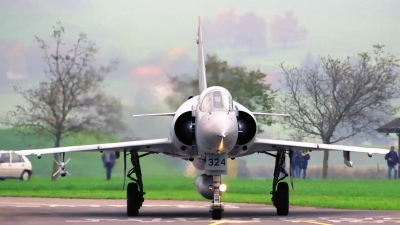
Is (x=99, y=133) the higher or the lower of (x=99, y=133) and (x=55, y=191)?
the higher

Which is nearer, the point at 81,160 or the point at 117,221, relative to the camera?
the point at 117,221

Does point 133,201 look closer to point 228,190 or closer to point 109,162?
point 228,190

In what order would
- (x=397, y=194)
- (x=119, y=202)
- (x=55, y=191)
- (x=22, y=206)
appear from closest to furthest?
(x=22, y=206)
(x=119, y=202)
(x=397, y=194)
(x=55, y=191)

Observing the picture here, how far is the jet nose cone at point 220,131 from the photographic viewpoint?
1731 centimetres

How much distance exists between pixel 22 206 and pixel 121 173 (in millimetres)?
11365

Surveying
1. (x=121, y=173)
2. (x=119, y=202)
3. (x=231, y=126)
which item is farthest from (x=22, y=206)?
(x=121, y=173)

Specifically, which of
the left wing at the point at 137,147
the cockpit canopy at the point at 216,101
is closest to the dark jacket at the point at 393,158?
the left wing at the point at 137,147

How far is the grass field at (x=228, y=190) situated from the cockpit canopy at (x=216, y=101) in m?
6.89

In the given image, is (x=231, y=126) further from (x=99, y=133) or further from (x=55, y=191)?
(x=99, y=133)

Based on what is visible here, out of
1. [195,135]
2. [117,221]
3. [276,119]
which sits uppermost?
[276,119]

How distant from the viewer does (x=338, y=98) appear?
41625 millimetres

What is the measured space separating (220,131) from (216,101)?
3.13 ft

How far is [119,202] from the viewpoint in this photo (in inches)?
1033

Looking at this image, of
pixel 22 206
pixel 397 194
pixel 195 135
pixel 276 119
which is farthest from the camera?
pixel 276 119
